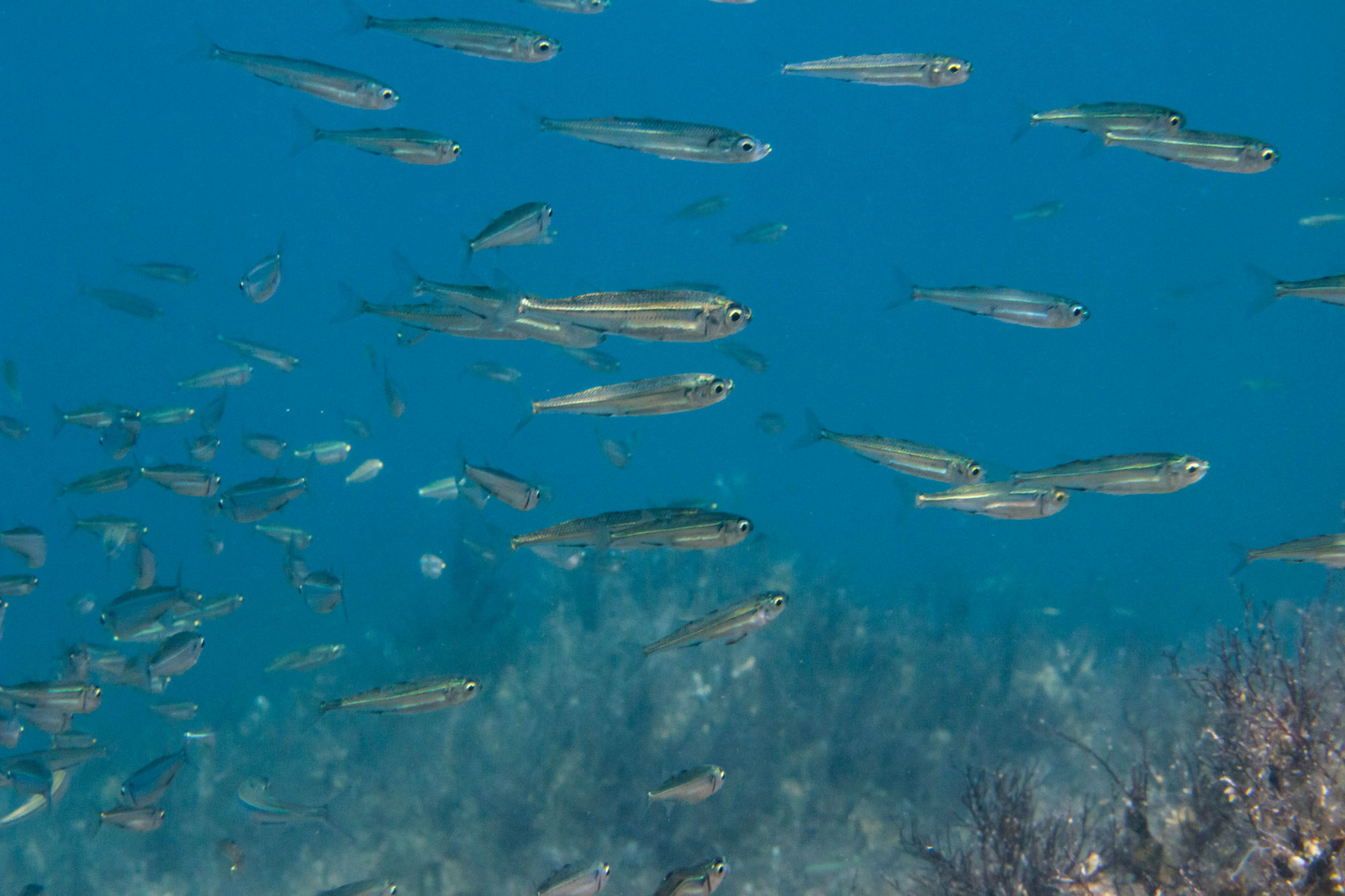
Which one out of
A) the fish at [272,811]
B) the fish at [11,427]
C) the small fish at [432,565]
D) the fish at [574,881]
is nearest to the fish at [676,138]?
the fish at [574,881]

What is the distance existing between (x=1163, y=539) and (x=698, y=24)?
55.7 metres

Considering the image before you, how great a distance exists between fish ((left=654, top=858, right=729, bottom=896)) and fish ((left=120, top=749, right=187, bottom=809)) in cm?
370


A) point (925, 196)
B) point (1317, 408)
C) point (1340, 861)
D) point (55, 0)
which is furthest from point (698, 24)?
point (1317, 408)

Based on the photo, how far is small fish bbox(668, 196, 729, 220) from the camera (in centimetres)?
949

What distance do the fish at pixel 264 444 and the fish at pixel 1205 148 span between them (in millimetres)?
7536

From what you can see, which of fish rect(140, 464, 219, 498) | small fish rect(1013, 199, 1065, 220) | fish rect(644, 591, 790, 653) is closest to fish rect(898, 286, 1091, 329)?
fish rect(644, 591, 790, 653)

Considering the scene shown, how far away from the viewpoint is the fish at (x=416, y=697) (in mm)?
4465

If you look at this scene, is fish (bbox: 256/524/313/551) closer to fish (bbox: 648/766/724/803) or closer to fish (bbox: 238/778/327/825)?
fish (bbox: 238/778/327/825)

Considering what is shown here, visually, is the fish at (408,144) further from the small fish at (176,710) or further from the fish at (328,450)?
the small fish at (176,710)

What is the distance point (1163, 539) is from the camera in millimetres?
54625

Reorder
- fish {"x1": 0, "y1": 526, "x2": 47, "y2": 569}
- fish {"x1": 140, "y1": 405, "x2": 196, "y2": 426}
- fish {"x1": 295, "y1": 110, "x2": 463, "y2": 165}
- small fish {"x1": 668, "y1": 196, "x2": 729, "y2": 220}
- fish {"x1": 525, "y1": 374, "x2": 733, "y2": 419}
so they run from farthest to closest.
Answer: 1. small fish {"x1": 668, "y1": 196, "x2": 729, "y2": 220}
2. fish {"x1": 140, "y1": 405, "x2": 196, "y2": 426}
3. fish {"x1": 0, "y1": 526, "x2": 47, "y2": 569}
4. fish {"x1": 295, "y1": 110, "x2": 463, "y2": 165}
5. fish {"x1": 525, "y1": 374, "x2": 733, "y2": 419}

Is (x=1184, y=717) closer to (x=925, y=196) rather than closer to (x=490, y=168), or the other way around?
(x=490, y=168)

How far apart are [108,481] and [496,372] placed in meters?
3.64

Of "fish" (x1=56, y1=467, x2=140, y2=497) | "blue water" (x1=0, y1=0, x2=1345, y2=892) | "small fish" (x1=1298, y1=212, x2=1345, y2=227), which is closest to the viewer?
"fish" (x1=56, y1=467, x2=140, y2=497)
